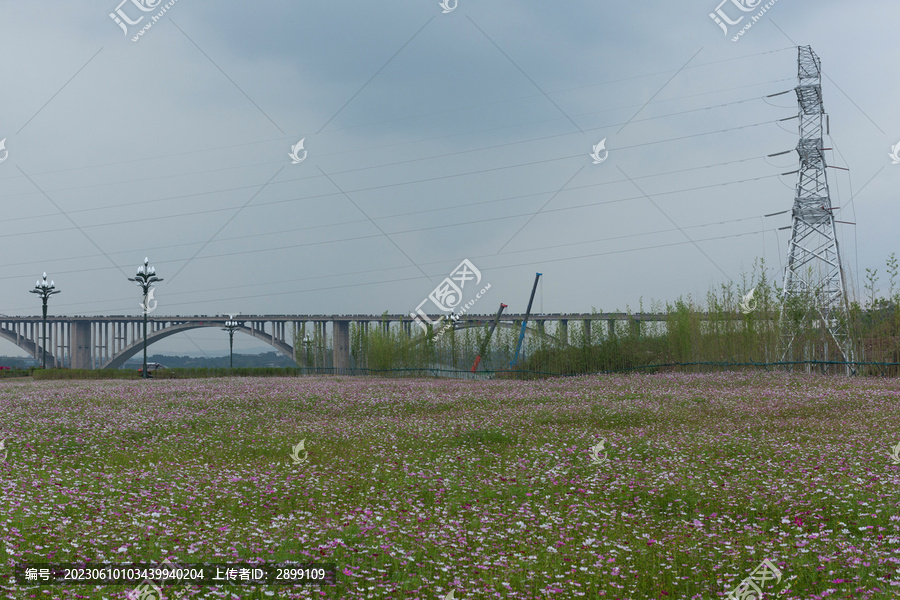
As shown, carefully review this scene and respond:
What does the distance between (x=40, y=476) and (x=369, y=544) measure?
22.1 feet

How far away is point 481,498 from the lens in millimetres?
10539

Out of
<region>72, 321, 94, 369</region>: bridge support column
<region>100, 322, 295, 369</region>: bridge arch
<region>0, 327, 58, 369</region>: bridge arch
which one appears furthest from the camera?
<region>72, 321, 94, 369</region>: bridge support column

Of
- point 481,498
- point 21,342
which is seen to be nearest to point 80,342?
point 21,342

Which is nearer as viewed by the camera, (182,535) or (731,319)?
(182,535)

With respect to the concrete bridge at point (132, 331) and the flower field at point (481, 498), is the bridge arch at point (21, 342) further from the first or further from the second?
the flower field at point (481, 498)

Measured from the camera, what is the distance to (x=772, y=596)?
6.60 meters

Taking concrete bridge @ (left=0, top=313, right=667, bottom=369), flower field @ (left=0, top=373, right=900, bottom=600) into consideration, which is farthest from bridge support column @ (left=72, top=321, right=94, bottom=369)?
flower field @ (left=0, top=373, right=900, bottom=600)

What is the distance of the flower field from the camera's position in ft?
23.5

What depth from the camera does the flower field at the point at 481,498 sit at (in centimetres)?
716

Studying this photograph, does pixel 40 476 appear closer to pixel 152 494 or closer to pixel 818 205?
pixel 152 494

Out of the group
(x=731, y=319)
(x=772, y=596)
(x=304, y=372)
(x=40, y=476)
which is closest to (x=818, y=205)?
(x=731, y=319)

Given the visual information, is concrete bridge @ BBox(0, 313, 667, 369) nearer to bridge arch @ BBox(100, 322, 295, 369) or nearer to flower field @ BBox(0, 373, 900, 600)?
bridge arch @ BBox(100, 322, 295, 369)

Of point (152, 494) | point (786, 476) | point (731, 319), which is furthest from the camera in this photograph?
point (731, 319)

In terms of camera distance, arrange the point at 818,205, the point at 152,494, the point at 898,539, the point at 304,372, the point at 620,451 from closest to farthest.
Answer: the point at 898,539 → the point at 152,494 → the point at 620,451 → the point at 818,205 → the point at 304,372
